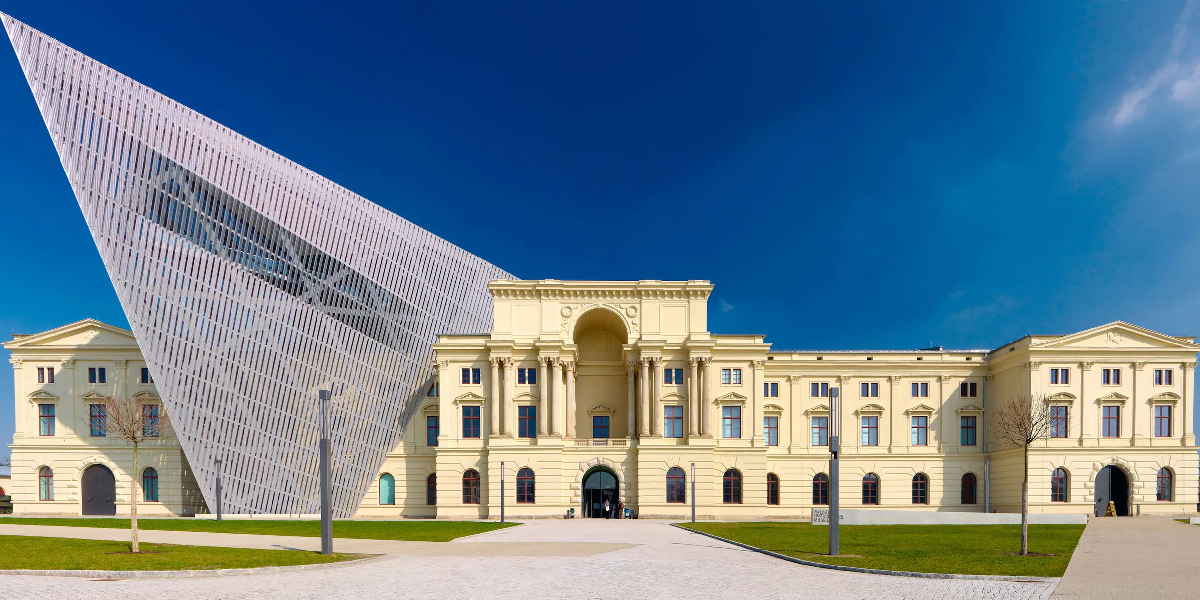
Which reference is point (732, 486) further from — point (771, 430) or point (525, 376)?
point (525, 376)

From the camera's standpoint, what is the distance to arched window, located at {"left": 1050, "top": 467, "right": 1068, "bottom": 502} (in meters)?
54.7

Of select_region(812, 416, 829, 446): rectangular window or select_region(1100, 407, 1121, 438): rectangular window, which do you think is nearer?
select_region(1100, 407, 1121, 438): rectangular window

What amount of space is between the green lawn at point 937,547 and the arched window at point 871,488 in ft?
66.8

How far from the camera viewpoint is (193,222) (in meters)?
48.6

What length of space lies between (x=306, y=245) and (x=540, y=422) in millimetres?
20163

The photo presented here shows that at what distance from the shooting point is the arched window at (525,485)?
175 ft

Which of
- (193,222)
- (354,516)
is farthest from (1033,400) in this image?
(193,222)

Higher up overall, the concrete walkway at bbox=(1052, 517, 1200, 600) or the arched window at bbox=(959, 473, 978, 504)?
the concrete walkway at bbox=(1052, 517, 1200, 600)

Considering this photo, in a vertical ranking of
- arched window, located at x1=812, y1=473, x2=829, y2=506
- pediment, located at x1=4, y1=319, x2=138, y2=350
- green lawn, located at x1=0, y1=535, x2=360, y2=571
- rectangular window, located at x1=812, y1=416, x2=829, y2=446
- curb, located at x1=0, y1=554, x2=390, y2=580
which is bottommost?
arched window, located at x1=812, y1=473, x2=829, y2=506

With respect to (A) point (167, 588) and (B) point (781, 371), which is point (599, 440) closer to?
(B) point (781, 371)

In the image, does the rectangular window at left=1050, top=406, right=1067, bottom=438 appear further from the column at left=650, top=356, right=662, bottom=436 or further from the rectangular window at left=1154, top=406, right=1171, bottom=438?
the column at left=650, top=356, right=662, bottom=436

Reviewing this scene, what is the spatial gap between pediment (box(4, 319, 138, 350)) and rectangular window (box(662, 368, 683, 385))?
40.5 meters

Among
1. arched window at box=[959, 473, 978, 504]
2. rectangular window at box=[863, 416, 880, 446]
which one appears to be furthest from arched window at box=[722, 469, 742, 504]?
arched window at box=[959, 473, 978, 504]

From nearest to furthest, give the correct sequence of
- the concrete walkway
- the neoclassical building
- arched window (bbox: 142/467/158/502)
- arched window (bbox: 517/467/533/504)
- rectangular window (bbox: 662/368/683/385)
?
1. the concrete walkway
2. arched window (bbox: 517/467/533/504)
3. the neoclassical building
4. rectangular window (bbox: 662/368/683/385)
5. arched window (bbox: 142/467/158/502)
